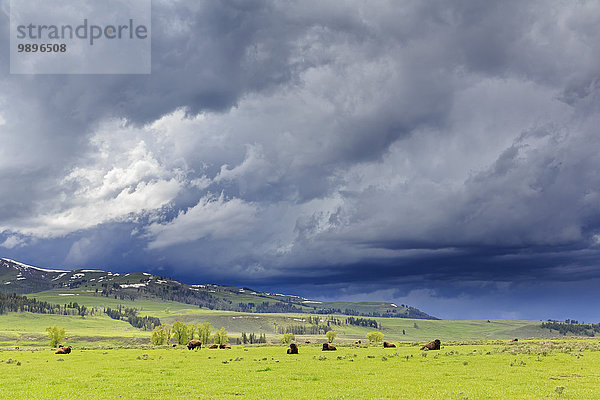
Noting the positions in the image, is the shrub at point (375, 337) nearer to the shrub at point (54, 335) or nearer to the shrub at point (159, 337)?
the shrub at point (159, 337)

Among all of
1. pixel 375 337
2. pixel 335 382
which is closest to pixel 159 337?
pixel 375 337

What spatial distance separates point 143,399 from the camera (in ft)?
88.3

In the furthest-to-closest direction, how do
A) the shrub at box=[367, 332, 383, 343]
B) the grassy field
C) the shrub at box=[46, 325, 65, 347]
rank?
the shrub at box=[367, 332, 383, 343]
the shrub at box=[46, 325, 65, 347]
the grassy field

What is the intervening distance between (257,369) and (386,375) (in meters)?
13.6

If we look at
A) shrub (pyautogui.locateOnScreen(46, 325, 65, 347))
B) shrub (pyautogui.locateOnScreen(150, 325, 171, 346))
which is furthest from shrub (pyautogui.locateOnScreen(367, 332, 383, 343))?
shrub (pyautogui.locateOnScreen(46, 325, 65, 347))

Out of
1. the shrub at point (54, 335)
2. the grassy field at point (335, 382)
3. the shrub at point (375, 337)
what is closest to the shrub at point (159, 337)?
the shrub at point (54, 335)

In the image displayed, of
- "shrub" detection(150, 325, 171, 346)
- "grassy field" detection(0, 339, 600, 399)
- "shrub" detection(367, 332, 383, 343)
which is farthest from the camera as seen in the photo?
"shrub" detection(367, 332, 383, 343)

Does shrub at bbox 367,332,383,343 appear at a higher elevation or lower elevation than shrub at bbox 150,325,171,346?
lower

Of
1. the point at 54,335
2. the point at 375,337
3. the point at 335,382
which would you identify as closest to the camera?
the point at 335,382

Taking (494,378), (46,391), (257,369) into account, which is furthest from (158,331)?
(494,378)

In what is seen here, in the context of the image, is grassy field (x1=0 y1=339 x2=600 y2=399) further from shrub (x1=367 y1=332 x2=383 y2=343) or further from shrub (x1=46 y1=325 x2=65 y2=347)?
shrub (x1=367 y1=332 x2=383 y2=343)

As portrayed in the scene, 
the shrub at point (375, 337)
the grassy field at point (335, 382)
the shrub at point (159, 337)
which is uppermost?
the grassy field at point (335, 382)

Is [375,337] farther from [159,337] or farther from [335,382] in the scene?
[335,382]

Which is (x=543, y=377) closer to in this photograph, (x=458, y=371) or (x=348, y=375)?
(x=458, y=371)
